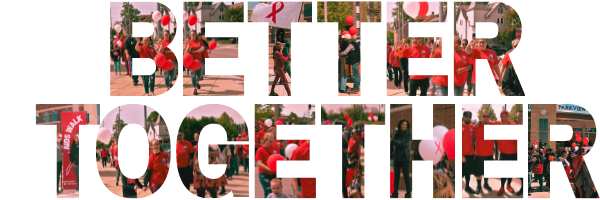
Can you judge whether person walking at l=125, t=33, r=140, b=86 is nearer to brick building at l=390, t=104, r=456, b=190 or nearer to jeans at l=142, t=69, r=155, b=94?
jeans at l=142, t=69, r=155, b=94

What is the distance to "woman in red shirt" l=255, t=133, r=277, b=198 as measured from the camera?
30.5 feet

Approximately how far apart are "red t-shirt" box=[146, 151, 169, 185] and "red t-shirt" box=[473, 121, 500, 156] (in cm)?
511

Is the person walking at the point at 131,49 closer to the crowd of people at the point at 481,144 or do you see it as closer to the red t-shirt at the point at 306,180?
the red t-shirt at the point at 306,180

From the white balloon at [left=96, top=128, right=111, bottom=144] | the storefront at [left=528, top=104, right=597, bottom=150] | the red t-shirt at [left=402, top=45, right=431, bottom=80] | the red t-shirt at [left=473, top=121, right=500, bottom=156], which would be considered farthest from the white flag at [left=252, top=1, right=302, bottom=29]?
the storefront at [left=528, top=104, right=597, bottom=150]

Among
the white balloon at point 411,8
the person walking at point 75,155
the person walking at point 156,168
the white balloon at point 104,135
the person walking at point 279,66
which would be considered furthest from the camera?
the person walking at point 75,155

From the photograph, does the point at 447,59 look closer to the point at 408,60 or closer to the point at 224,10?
the point at 408,60

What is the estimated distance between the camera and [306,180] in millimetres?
9336

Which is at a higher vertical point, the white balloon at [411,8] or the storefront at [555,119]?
the white balloon at [411,8]

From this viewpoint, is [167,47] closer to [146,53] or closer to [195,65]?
[146,53]

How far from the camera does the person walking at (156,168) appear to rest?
9.41m

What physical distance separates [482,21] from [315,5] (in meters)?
2.73

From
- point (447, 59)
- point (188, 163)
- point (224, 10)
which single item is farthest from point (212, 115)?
point (447, 59)

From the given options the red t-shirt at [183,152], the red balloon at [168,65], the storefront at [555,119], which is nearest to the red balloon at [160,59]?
the red balloon at [168,65]

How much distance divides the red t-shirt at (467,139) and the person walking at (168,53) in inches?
191
